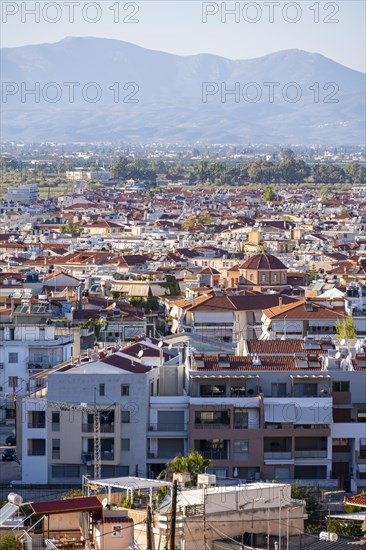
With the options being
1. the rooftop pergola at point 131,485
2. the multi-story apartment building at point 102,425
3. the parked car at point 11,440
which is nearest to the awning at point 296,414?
the multi-story apartment building at point 102,425

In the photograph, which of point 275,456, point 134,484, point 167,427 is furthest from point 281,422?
point 134,484

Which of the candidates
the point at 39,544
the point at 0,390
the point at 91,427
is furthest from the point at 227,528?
the point at 0,390

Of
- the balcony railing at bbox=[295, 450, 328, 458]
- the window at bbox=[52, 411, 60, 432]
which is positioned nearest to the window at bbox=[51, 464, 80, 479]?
the window at bbox=[52, 411, 60, 432]

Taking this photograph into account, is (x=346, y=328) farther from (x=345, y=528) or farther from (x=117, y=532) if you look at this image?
(x=117, y=532)

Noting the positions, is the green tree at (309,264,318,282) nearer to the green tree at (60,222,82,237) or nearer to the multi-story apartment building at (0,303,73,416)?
the multi-story apartment building at (0,303,73,416)

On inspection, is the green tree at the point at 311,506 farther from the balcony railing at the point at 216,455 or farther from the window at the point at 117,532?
the window at the point at 117,532

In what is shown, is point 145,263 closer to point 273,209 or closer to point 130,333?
point 130,333
